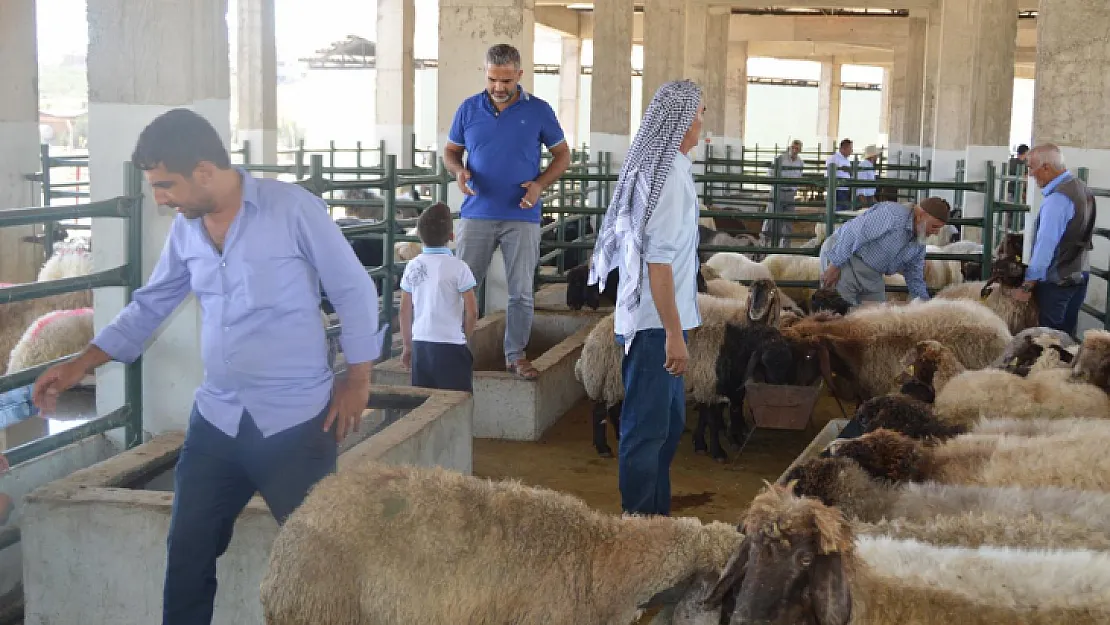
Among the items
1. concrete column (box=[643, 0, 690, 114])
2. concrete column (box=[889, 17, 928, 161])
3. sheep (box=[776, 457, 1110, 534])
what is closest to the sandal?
sheep (box=[776, 457, 1110, 534])

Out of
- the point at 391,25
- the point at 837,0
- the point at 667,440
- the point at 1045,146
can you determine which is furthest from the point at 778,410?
the point at 837,0

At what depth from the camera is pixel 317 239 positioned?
3.31m

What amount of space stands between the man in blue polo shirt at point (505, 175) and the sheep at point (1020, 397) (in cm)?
262

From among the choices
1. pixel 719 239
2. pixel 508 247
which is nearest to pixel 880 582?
pixel 508 247

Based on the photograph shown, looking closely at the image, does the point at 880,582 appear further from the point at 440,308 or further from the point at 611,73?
the point at 611,73

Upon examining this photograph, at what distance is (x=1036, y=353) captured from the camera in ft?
21.1

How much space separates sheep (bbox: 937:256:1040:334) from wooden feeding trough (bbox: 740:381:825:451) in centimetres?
233

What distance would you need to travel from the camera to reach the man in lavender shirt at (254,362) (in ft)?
10.8

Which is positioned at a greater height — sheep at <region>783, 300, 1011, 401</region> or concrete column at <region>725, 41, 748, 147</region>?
concrete column at <region>725, 41, 748, 147</region>

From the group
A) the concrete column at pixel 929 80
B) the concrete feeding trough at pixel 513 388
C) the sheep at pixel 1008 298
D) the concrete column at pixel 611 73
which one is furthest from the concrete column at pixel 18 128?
the concrete column at pixel 929 80

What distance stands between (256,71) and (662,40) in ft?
26.3

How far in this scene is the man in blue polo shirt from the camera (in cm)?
696

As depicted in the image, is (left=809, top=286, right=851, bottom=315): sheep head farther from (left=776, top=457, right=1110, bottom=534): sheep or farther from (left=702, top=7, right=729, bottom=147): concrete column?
(left=702, top=7, right=729, bottom=147): concrete column

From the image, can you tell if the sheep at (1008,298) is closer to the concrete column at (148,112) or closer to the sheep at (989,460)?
the sheep at (989,460)
